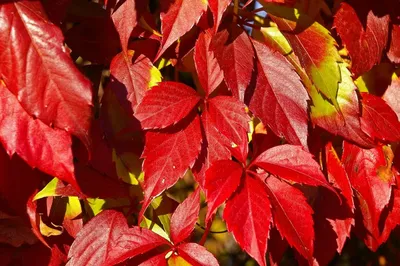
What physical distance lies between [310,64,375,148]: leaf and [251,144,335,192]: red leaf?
2.8 inches

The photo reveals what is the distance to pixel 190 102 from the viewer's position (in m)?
0.96

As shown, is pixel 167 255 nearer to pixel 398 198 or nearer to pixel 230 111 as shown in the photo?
pixel 230 111

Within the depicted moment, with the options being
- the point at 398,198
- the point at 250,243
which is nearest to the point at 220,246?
the point at 398,198

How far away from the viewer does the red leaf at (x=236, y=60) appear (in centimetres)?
93

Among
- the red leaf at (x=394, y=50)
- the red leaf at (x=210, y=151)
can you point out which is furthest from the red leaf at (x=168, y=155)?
the red leaf at (x=394, y=50)

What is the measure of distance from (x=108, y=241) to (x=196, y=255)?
0.43ft

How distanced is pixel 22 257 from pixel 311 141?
1.61ft

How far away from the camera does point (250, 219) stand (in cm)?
92

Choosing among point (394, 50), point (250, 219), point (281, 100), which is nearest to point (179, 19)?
point (281, 100)

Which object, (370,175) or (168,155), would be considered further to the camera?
(370,175)

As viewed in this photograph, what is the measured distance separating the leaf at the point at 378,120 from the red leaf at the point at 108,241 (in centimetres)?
37

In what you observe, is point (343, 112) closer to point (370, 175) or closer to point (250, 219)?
point (370, 175)

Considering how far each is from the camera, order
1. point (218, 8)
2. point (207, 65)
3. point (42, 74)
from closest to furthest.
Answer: point (42, 74), point (218, 8), point (207, 65)

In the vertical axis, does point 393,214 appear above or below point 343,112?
below
